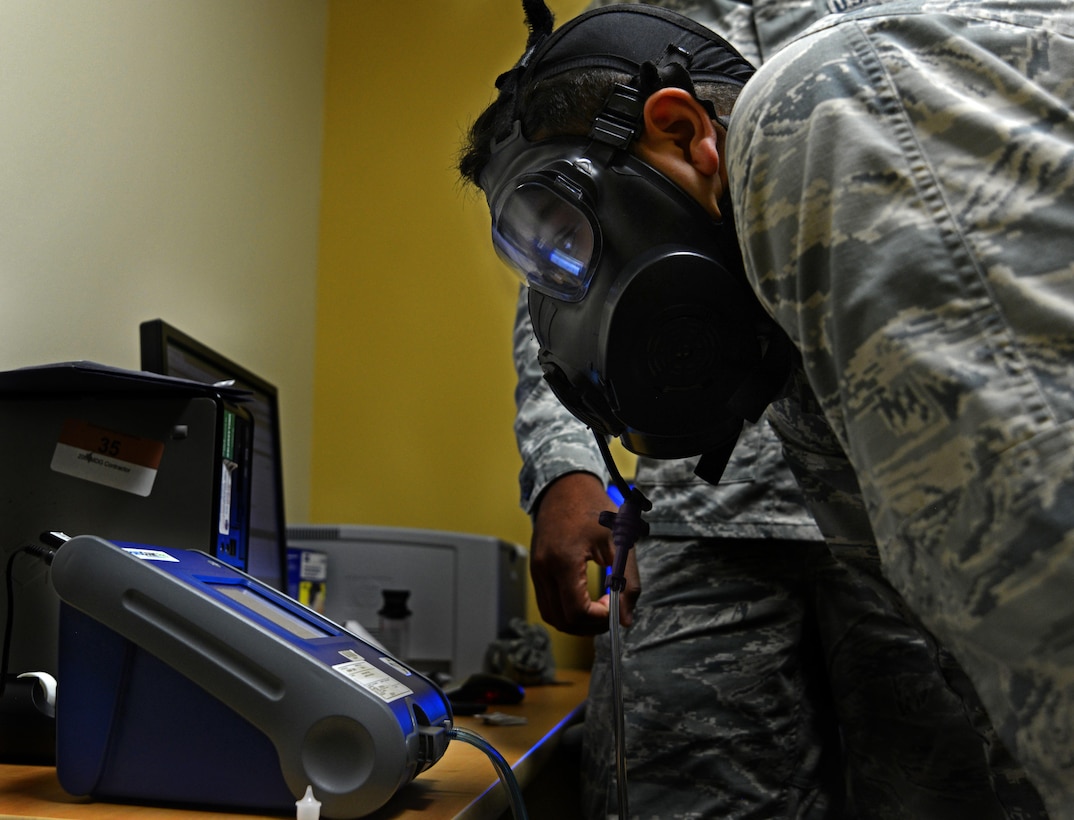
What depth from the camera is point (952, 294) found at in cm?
46

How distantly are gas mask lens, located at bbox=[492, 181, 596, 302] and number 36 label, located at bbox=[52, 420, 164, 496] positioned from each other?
410 millimetres

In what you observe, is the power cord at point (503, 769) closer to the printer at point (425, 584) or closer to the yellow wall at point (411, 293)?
the printer at point (425, 584)

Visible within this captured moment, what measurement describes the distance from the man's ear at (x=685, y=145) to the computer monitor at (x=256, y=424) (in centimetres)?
71

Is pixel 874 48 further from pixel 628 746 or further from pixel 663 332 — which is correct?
pixel 628 746

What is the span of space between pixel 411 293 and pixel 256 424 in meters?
0.86

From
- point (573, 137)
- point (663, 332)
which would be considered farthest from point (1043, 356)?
point (573, 137)

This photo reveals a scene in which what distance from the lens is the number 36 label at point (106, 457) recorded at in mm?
917

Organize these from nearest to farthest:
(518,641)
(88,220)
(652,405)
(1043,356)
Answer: (1043,356)
(652,405)
(88,220)
(518,641)

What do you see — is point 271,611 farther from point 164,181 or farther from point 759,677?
point 164,181

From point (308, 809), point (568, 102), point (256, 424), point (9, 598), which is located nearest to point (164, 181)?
point (256, 424)

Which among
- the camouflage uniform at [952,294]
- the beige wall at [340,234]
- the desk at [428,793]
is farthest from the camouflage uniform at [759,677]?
the beige wall at [340,234]

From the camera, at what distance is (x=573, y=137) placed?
79 cm

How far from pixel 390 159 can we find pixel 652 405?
1719mm

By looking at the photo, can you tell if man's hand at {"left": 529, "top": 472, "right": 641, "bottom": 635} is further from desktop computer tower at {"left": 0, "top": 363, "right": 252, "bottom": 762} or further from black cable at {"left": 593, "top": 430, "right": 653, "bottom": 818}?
desktop computer tower at {"left": 0, "top": 363, "right": 252, "bottom": 762}
